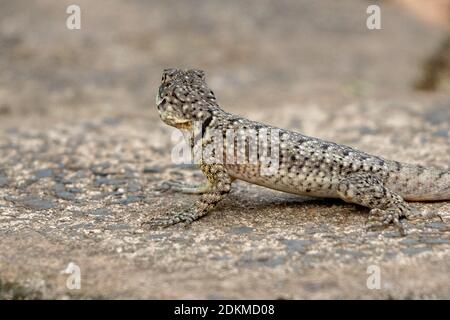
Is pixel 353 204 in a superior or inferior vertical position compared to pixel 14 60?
inferior

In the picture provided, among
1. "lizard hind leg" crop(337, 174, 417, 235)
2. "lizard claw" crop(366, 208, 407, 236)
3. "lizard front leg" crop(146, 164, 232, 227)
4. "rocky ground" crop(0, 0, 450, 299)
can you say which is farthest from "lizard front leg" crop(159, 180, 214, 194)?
"lizard claw" crop(366, 208, 407, 236)

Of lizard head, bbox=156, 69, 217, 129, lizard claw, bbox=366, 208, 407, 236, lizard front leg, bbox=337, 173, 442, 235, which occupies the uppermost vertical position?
lizard head, bbox=156, 69, 217, 129

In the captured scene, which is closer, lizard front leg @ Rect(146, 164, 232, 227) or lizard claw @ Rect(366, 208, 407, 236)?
lizard claw @ Rect(366, 208, 407, 236)

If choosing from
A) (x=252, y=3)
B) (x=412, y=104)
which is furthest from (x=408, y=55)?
(x=412, y=104)

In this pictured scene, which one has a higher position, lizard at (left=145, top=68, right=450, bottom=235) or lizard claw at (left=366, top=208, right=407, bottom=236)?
lizard at (left=145, top=68, right=450, bottom=235)

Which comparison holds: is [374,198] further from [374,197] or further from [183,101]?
[183,101]

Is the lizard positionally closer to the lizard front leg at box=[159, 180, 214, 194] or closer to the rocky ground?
the rocky ground

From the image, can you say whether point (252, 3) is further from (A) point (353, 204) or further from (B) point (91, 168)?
(A) point (353, 204)
